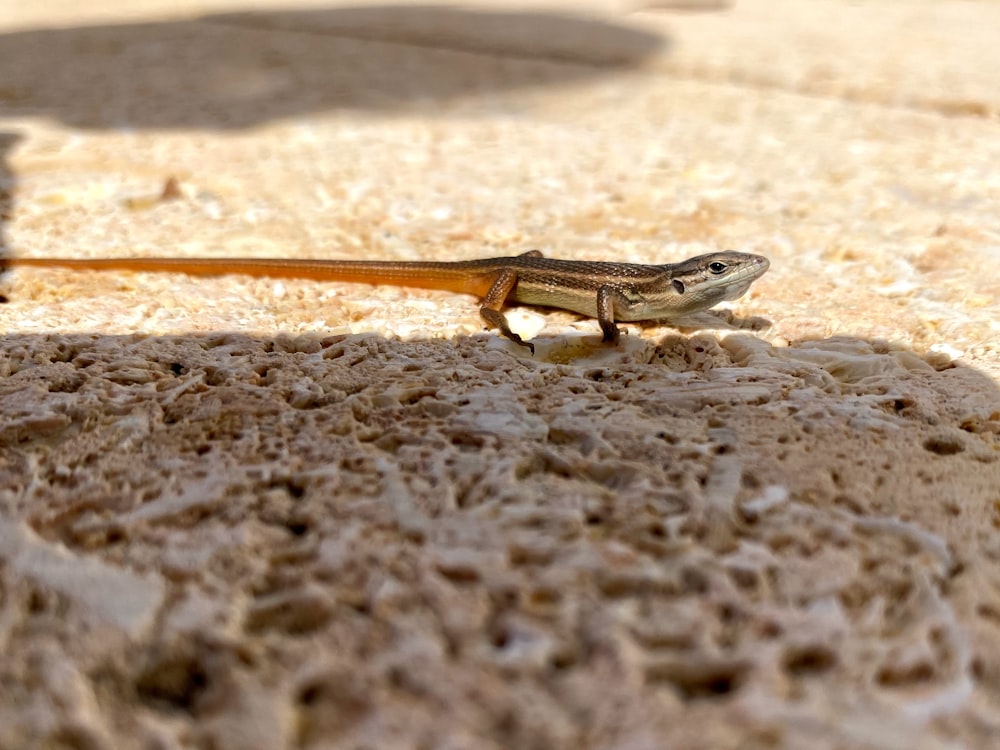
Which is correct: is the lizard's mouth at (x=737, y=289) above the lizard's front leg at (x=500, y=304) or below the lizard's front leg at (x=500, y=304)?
above

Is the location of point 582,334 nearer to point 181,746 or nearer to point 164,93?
point 181,746

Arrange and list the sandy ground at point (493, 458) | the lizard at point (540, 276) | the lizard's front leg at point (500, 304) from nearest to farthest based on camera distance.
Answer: the sandy ground at point (493, 458) < the lizard's front leg at point (500, 304) < the lizard at point (540, 276)

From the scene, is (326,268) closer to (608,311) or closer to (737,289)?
(608,311)

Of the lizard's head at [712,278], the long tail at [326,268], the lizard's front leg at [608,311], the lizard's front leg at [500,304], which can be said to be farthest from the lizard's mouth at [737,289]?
the long tail at [326,268]

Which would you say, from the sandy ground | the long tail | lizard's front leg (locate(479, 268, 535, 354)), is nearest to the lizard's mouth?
the sandy ground

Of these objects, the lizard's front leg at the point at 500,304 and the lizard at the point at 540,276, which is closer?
the lizard's front leg at the point at 500,304

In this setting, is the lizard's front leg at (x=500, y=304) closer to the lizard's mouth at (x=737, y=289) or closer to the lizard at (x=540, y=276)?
the lizard at (x=540, y=276)

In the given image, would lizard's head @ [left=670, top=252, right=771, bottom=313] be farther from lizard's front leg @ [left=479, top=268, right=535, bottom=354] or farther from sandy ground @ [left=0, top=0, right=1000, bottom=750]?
lizard's front leg @ [left=479, top=268, right=535, bottom=354]

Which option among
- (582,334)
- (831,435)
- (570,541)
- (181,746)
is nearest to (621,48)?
(582,334)
